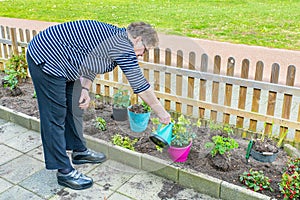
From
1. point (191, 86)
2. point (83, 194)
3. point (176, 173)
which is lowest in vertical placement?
point (83, 194)

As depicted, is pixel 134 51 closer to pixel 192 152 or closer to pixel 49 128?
pixel 49 128

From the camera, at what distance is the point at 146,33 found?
2438 mm

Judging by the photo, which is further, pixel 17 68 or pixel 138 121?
pixel 17 68

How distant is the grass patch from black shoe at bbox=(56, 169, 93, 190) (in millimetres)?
5844

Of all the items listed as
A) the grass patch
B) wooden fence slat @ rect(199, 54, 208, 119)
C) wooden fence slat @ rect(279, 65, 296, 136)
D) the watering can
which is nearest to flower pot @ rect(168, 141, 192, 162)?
the watering can

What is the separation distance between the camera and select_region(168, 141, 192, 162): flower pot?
123 inches

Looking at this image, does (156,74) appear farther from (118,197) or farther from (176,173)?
(118,197)

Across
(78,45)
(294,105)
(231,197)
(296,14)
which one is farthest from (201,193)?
(296,14)

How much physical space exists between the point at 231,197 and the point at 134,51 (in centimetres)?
146

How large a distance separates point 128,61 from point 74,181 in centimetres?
128

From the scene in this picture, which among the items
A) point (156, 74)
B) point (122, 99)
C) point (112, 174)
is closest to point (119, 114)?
point (122, 99)

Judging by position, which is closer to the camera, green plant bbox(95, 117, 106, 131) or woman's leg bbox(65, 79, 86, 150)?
woman's leg bbox(65, 79, 86, 150)

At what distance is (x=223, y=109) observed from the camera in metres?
4.02

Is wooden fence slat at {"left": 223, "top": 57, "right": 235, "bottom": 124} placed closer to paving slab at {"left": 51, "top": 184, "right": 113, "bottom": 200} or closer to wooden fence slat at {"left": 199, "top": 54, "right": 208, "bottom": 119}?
wooden fence slat at {"left": 199, "top": 54, "right": 208, "bottom": 119}
